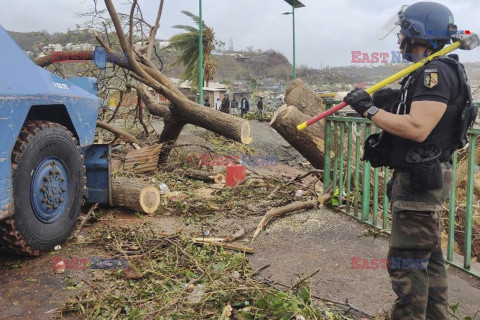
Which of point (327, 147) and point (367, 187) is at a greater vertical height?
point (327, 147)

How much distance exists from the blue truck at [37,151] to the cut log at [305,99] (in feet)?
17.3

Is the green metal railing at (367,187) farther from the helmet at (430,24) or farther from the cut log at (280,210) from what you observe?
the helmet at (430,24)

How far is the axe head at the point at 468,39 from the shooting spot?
2338 millimetres

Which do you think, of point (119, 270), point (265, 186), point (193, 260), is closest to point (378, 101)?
point (193, 260)

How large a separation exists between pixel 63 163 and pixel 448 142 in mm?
3081

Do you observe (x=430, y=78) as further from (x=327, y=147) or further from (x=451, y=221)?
(x=327, y=147)

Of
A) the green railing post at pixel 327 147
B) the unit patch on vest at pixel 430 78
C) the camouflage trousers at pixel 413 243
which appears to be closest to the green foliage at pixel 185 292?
the camouflage trousers at pixel 413 243

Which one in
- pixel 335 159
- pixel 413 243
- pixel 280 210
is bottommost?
pixel 280 210

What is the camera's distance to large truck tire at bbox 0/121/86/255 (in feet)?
10.8

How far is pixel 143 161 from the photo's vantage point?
7477 mm

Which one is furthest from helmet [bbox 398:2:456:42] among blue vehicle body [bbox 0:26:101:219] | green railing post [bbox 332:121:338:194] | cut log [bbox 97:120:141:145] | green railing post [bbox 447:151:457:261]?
cut log [bbox 97:120:141:145]

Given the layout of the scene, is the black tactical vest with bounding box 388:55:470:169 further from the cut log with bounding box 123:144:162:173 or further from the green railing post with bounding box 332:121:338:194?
the cut log with bounding box 123:144:162:173

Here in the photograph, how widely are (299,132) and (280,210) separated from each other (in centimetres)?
201

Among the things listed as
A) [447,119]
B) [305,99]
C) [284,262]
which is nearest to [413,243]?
[447,119]
